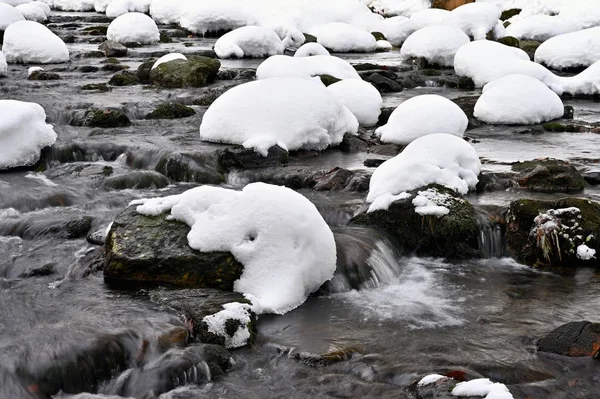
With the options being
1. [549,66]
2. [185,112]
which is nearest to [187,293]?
[185,112]

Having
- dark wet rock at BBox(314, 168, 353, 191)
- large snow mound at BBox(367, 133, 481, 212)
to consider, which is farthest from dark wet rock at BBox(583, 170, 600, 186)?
dark wet rock at BBox(314, 168, 353, 191)

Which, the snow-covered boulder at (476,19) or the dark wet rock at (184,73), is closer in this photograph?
the dark wet rock at (184,73)

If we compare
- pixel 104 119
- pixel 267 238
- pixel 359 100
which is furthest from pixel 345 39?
pixel 267 238

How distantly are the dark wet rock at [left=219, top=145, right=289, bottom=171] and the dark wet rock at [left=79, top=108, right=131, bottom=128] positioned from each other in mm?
2778

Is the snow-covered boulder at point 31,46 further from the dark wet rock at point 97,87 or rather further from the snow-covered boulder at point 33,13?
the snow-covered boulder at point 33,13

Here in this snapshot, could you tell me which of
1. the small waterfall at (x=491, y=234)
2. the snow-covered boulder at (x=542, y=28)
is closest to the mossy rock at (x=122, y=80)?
the small waterfall at (x=491, y=234)

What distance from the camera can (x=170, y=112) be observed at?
12.1m

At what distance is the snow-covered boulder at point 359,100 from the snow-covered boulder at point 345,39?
994 cm

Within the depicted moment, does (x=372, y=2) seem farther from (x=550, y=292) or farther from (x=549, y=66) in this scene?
(x=550, y=292)

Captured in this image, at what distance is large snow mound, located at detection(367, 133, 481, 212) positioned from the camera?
7.50m

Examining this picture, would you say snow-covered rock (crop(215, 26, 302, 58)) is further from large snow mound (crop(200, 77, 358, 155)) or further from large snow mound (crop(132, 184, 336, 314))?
large snow mound (crop(132, 184, 336, 314))

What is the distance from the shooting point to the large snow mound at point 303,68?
1377cm

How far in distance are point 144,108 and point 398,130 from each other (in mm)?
4465

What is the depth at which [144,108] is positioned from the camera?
12.5 metres
